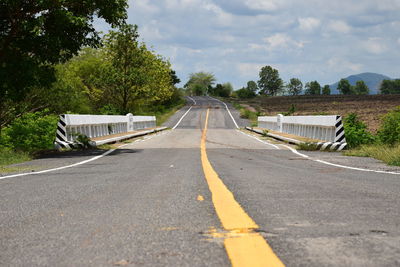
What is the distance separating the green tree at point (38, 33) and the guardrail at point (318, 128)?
810 cm

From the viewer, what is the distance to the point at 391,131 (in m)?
14.3

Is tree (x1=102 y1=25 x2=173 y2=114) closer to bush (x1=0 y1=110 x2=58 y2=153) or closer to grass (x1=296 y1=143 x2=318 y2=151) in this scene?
bush (x1=0 y1=110 x2=58 y2=153)

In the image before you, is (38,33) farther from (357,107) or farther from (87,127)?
(357,107)

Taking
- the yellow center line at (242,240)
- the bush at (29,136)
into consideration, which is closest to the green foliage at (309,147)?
the bush at (29,136)

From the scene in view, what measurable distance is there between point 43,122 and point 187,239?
15.1 metres

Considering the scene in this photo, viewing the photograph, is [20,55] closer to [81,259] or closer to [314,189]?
[314,189]

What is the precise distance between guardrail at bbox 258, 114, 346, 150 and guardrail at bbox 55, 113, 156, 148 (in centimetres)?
859

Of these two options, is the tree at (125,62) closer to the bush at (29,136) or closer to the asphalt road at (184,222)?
the bush at (29,136)

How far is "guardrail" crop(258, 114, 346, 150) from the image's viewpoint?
586 inches

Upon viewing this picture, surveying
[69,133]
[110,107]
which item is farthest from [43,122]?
[110,107]

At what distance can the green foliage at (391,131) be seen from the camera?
46.2ft

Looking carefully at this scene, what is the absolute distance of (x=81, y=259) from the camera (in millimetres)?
2424

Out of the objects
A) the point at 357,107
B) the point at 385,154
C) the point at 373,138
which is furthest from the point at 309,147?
the point at 357,107

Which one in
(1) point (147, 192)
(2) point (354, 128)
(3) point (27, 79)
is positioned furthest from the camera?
(2) point (354, 128)
